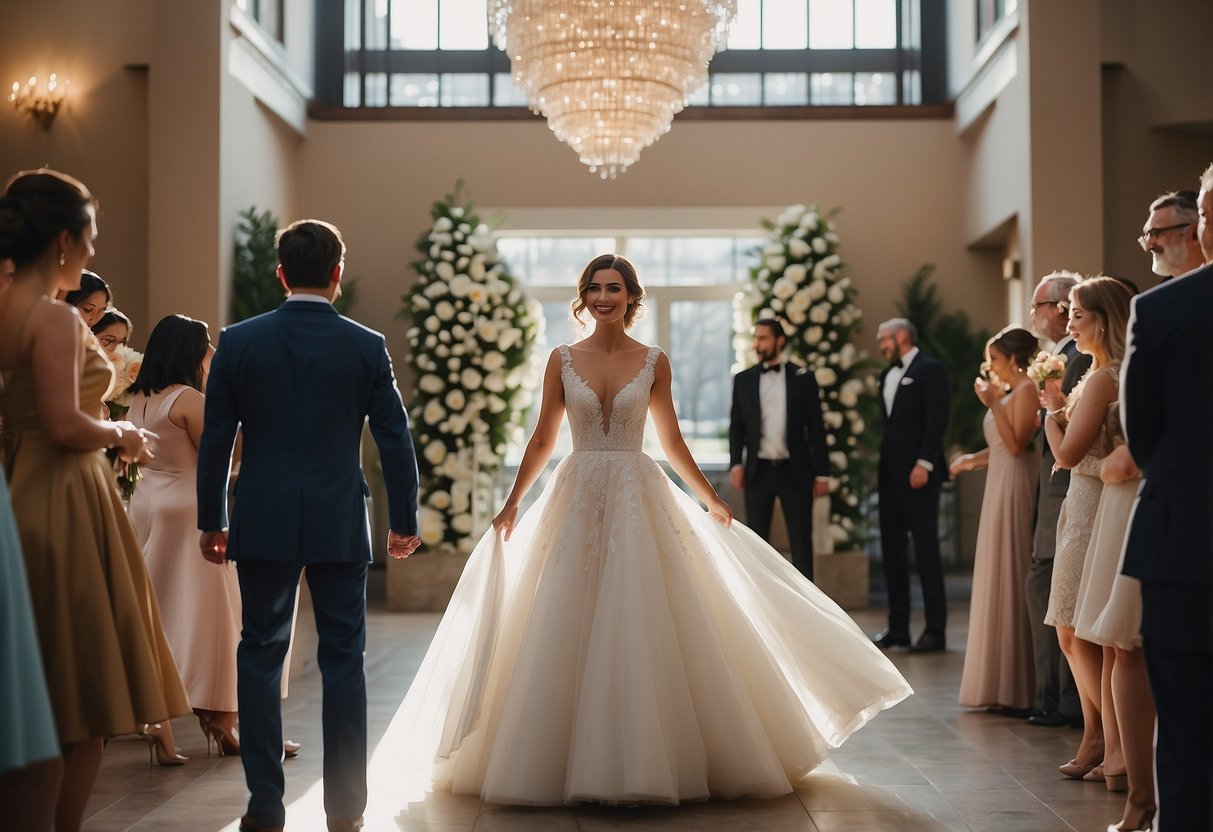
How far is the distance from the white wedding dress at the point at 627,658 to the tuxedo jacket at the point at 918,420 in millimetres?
3125

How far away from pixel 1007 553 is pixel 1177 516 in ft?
9.26

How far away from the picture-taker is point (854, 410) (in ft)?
29.6

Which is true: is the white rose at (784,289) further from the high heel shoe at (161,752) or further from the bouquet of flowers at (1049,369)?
the high heel shoe at (161,752)

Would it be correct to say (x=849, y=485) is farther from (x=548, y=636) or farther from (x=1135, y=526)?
(x=1135, y=526)

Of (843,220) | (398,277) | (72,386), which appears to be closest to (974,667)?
(72,386)

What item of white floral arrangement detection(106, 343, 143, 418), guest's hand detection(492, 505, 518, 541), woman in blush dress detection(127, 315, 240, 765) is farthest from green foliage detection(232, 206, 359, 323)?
guest's hand detection(492, 505, 518, 541)

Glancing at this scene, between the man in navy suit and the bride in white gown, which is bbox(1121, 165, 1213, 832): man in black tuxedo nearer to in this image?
the bride in white gown

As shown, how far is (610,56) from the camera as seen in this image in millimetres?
6273

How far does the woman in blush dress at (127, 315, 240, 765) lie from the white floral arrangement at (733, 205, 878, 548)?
16.8ft

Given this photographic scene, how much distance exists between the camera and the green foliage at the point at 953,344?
9539 millimetres

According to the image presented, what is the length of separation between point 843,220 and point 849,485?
93.2 inches

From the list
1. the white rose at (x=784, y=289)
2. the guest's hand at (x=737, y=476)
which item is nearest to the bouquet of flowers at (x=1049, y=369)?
the guest's hand at (x=737, y=476)

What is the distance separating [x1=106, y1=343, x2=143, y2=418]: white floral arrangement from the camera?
4.50 m

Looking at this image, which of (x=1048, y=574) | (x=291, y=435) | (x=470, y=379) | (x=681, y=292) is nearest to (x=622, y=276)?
(x=291, y=435)
